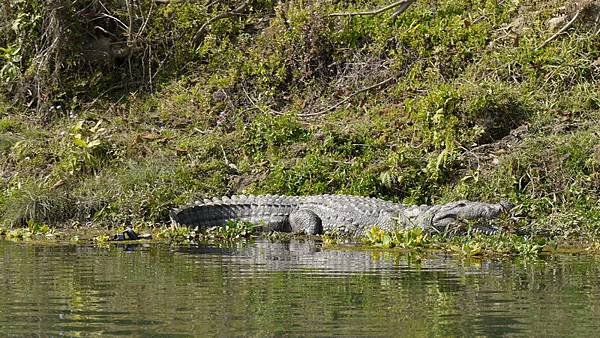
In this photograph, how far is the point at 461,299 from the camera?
20.6 feet

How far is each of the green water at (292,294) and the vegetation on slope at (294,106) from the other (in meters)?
2.94

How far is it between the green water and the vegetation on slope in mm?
2944

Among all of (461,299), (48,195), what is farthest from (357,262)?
(48,195)

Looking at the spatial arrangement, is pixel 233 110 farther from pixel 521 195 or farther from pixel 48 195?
pixel 521 195

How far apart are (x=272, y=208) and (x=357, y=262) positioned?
11.8 ft

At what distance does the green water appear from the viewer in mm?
5375

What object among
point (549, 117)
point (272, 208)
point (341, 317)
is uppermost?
point (549, 117)

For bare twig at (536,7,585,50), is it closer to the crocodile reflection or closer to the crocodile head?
the crocodile head

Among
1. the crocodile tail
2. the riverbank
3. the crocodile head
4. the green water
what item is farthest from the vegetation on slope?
the green water

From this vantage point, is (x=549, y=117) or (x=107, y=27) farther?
(x=107, y=27)

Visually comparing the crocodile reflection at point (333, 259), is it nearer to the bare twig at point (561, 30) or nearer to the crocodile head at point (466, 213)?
the crocodile head at point (466, 213)

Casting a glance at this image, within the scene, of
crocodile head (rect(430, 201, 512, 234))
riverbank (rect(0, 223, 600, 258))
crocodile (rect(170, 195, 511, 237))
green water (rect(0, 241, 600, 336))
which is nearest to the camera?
green water (rect(0, 241, 600, 336))

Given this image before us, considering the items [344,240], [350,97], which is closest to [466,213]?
[344,240]

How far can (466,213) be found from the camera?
1084 centimetres
